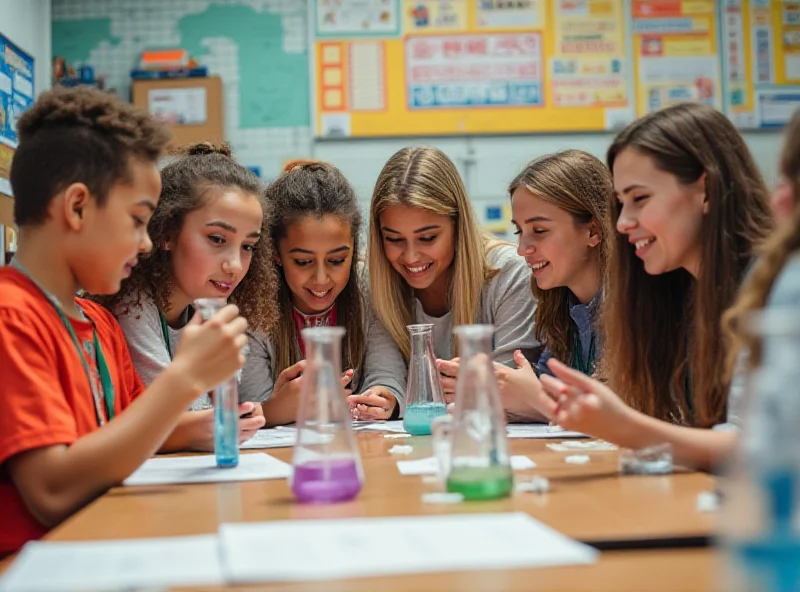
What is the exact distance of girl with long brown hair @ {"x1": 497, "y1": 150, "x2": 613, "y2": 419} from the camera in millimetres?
2557

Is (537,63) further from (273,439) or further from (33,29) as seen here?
(273,439)

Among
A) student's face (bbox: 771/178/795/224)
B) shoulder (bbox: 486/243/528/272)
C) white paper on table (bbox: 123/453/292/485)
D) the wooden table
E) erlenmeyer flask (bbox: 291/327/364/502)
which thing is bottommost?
white paper on table (bbox: 123/453/292/485)

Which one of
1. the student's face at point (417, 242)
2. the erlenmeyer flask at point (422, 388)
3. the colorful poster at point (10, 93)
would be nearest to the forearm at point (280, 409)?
the erlenmeyer flask at point (422, 388)

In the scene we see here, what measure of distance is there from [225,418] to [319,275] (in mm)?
1164

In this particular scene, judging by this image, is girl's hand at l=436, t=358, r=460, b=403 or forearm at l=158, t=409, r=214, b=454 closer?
forearm at l=158, t=409, r=214, b=454

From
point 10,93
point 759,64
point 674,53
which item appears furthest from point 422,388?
point 759,64

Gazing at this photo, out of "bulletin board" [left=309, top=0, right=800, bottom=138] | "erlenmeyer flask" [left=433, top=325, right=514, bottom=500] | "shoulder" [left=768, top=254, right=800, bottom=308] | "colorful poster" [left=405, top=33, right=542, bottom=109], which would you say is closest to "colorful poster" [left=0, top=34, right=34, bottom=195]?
"bulletin board" [left=309, top=0, right=800, bottom=138]

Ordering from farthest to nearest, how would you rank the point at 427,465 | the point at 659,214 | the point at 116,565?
the point at 659,214 < the point at 427,465 < the point at 116,565

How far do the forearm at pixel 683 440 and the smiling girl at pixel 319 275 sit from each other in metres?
1.22

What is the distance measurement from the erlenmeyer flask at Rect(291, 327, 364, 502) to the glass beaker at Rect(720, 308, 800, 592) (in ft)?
2.07

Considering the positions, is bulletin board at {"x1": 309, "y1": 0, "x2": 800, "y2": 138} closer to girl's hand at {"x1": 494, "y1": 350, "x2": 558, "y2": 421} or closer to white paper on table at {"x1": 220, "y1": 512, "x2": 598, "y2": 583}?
girl's hand at {"x1": 494, "y1": 350, "x2": 558, "y2": 421}

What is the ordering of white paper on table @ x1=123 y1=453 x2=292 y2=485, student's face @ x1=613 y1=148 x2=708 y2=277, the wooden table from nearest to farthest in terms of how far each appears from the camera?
the wooden table
white paper on table @ x1=123 y1=453 x2=292 y2=485
student's face @ x1=613 y1=148 x2=708 y2=277

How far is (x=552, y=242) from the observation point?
2559 mm

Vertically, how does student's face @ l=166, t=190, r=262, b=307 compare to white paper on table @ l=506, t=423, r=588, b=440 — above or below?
above
